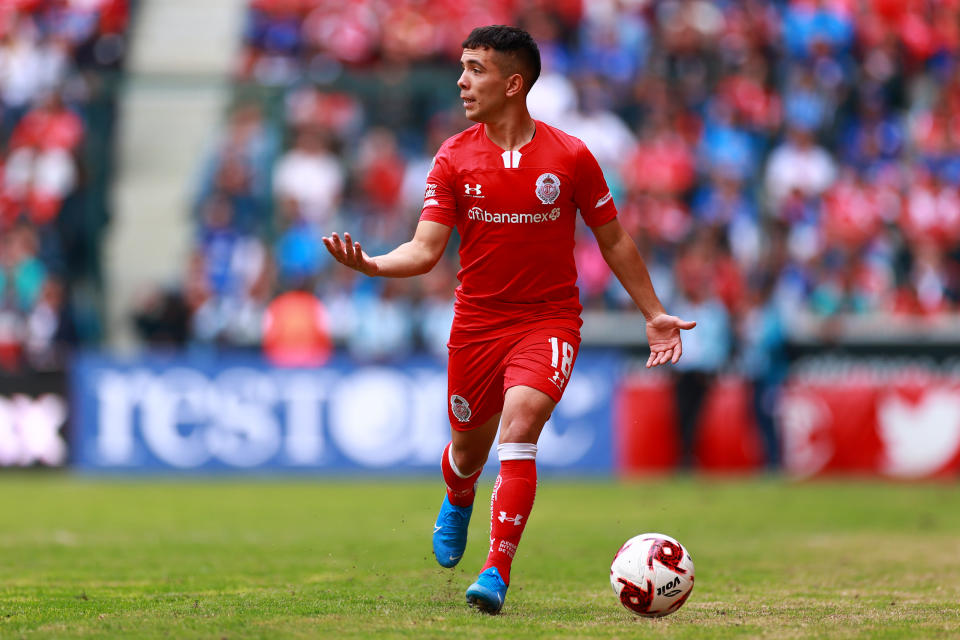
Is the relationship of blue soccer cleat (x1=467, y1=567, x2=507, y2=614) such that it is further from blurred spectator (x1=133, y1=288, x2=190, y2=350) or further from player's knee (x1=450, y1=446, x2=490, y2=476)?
blurred spectator (x1=133, y1=288, x2=190, y2=350)

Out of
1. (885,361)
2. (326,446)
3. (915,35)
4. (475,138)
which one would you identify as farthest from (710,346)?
(475,138)

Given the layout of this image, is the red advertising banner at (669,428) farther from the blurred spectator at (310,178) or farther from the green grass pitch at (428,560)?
the blurred spectator at (310,178)

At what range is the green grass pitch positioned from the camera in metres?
6.27

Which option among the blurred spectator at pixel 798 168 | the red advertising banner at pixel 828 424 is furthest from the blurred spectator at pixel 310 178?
the blurred spectator at pixel 798 168

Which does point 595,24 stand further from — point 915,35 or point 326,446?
point 326,446

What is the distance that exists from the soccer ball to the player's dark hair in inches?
94.5

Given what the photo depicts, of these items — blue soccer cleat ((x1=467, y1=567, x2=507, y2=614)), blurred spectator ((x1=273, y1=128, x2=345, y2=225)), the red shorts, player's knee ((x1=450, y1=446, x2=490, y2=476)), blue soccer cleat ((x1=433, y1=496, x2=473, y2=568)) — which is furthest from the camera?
blurred spectator ((x1=273, y1=128, x2=345, y2=225))

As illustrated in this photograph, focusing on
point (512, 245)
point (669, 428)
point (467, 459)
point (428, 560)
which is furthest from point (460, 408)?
point (669, 428)

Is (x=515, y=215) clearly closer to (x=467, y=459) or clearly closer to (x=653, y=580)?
(x=467, y=459)

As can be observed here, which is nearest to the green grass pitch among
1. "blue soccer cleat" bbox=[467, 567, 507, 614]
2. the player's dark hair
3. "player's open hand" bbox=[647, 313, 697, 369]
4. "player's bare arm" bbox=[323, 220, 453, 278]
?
"blue soccer cleat" bbox=[467, 567, 507, 614]

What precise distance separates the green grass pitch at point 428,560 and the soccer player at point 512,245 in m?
1.00

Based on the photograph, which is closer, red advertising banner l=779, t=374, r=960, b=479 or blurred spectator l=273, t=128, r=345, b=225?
red advertising banner l=779, t=374, r=960, b=479

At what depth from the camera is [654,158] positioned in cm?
1950

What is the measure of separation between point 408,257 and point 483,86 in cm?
92
